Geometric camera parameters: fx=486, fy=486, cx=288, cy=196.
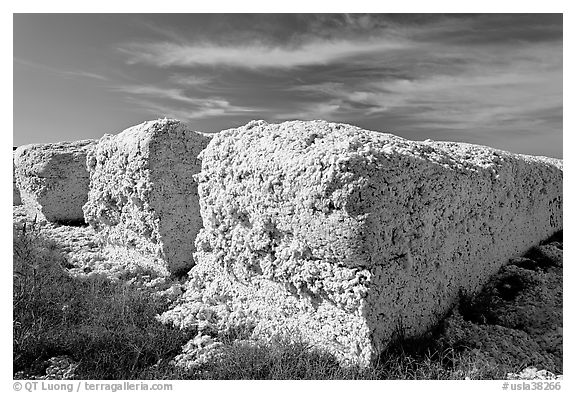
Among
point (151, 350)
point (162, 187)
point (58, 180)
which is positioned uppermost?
point (58, 180)

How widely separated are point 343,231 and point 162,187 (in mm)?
3772

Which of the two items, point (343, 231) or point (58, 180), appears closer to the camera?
point (343, 231)

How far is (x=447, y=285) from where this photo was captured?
15.9 feet

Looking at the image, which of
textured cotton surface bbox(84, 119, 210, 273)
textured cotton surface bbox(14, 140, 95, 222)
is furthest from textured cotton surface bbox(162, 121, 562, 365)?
textured cotton surface bbox(14, 140, 95, 222)

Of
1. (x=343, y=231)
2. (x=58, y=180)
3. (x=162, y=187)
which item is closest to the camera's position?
(x=343, y=231)

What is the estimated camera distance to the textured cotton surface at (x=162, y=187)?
6902mm

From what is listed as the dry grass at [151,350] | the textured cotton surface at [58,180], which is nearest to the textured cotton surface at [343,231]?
the dry grass at [151,350]

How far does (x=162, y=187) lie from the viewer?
6.92m

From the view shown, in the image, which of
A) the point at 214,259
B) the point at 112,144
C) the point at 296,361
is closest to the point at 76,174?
the point at 112,144

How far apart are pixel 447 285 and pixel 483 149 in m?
1.94

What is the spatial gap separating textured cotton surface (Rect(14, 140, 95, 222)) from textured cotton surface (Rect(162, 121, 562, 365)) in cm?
532

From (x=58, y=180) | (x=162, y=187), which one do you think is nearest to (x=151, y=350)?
(x=162, y=187)

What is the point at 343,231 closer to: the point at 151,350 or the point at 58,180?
the point at 151,350

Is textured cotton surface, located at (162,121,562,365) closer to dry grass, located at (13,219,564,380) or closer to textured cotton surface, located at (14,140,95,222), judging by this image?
dry grass, located at (13,219,564,380)
